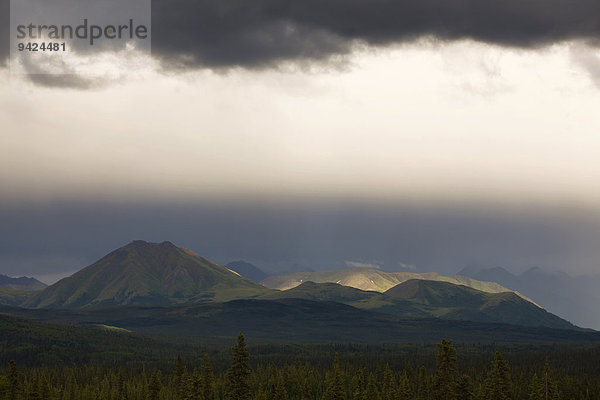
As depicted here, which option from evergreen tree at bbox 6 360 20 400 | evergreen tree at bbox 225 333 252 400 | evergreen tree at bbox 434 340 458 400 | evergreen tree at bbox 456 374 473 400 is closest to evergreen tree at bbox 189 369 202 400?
evergreen tree at bbox 225 333 252 400

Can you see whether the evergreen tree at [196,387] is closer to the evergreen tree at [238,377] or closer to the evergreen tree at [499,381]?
the evergreen tree at [238,377]

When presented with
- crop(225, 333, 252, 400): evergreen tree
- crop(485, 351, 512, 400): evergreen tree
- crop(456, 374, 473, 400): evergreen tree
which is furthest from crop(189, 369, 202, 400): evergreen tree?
crop(485, 351, 512, 400): evergreen tree

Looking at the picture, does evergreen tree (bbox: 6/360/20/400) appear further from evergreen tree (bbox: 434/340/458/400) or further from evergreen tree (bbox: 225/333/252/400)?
evergreen tree (bbox: 434/340/458/400)

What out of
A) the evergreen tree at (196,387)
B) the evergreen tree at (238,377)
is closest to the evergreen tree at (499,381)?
the evergreen tree at (238,377)

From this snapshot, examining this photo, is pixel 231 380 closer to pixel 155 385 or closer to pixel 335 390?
pixel 335 390

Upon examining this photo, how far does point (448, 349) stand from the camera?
374 feet

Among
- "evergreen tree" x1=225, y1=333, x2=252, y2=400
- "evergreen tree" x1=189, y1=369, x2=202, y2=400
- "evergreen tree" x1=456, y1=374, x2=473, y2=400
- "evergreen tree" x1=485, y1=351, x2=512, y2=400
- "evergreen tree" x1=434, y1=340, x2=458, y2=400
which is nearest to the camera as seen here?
"evergreen tree" x1=434, y1=340, x2=458, y2=400

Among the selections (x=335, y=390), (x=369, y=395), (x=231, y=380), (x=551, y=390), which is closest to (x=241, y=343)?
(x=231, y=380)

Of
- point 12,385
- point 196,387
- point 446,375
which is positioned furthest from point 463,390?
point 12,385

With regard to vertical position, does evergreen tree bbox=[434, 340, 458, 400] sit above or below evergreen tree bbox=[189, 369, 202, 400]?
above

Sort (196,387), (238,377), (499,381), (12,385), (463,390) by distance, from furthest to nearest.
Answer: (12,385) < (196,387) < (499,381) < (463,390) < (238,377)

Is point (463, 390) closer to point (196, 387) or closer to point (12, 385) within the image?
point (196, 387)

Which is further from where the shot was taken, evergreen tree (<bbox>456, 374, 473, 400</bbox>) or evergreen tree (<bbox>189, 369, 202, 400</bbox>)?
evergreen tree (<bbox>189, 369, 202, 400</bbox>)

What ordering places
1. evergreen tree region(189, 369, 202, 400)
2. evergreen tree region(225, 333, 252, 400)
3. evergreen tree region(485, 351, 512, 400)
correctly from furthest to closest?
evergreen tree region(189, 369, 202, 400), evergreen tree region(485, 351, 512, 400), evergreen tree region(225, 333, 252, 400)
